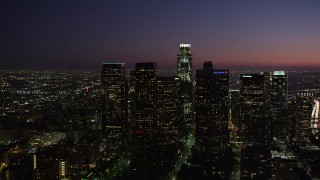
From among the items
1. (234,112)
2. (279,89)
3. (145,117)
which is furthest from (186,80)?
(145,117)

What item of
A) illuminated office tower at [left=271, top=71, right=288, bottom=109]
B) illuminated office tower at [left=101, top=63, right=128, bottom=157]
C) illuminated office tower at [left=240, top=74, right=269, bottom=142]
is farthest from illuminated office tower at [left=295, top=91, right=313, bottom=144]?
illuminated office tower at [left=101, top=63, right=128, bottom=157]

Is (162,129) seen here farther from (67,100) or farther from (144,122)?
(67,100)

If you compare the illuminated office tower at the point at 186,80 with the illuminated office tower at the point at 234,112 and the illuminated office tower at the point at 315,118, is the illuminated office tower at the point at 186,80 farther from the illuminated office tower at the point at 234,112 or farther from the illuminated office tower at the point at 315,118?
the illuminated office tower at the point at 315,118

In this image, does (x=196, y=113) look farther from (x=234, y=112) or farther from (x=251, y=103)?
(x=251, y=103)

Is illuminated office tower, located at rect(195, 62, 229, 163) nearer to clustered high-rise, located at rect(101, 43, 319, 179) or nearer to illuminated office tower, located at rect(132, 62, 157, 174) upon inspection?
clustered high-rise, located at rect(101, 43, 319, 179)

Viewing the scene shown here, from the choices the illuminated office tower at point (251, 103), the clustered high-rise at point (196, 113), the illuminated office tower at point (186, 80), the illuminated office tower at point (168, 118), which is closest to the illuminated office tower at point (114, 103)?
the clustered high-rise at point (196, 113)

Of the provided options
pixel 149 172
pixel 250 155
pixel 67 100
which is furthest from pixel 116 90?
pixel 250 155
